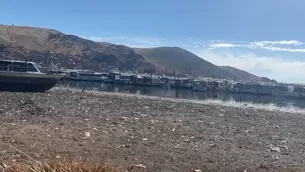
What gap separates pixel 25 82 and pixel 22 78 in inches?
13.2

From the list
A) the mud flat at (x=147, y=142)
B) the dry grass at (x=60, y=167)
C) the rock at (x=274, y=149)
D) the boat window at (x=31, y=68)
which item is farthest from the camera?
the boat window at (x=31, y=68)

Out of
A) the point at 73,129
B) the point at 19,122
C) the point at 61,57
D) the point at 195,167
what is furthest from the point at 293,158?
the point at 61,57

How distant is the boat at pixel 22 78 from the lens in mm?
28406

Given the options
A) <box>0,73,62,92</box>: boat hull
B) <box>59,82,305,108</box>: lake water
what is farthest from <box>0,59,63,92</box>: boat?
<box>59,82,305,108</box>: lake water

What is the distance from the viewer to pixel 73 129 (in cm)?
1150

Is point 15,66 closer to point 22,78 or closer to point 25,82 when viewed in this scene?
point 22,78

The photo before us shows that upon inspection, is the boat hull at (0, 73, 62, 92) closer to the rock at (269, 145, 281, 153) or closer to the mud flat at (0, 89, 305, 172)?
the mud flat at (0, 89, 305, 172)

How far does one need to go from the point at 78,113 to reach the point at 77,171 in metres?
11.9

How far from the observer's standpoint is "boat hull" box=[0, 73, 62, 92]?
28.3 metres

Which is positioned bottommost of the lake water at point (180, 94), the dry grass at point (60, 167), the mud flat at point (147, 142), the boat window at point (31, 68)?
the lake water at point (180, 94)

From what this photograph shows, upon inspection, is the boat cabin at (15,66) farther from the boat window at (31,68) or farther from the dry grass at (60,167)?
→ the dry grass at (60,167)

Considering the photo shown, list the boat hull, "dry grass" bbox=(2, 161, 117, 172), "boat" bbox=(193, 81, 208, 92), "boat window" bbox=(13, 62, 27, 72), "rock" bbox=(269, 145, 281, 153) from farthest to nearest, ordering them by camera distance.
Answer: "boat" bbox=(193, 81, 208, 92)
"boat window" bbox=(13, 62, 27, 72)
the boat hull
"rock" bbox=(269, 145, 281, 153)
"dry grass" bbox=(2, 161, 117, 172)

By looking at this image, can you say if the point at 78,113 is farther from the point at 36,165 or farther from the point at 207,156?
the point at 36,165

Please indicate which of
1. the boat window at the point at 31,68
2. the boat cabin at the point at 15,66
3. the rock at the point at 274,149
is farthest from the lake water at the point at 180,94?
the rock at the point at 274,149
